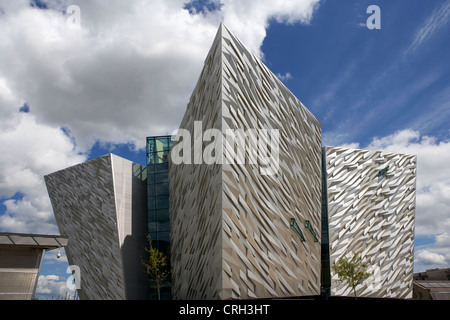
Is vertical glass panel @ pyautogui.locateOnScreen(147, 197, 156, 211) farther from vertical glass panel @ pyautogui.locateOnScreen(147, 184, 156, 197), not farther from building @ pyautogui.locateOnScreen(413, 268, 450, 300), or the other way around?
building @ pyautogui.locateOnScreen(413, 268, 450, 300)

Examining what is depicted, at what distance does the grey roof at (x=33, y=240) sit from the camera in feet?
35.3

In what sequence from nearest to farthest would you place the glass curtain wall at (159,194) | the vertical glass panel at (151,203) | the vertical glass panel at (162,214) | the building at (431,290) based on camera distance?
the glass curtain wall at (159,194), the vertical glass panel at (162,214), the vertical glass panel at (151,203), the building at (431,290)

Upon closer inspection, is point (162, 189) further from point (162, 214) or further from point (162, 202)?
point (162, 214)

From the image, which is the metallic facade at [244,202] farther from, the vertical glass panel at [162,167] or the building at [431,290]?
the building at [431,290]

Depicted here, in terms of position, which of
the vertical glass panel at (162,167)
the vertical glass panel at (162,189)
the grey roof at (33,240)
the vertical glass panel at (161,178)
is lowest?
the grey roof at (33,240)

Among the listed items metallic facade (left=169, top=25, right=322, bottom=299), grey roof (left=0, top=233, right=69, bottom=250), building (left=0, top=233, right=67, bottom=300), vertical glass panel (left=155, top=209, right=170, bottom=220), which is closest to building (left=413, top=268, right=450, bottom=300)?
metallic facade (left=169, top=25, right=322, bottom=299)

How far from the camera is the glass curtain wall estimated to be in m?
27.9

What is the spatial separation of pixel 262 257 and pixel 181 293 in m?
8.97

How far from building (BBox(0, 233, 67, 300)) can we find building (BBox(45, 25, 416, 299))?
6.89 metres

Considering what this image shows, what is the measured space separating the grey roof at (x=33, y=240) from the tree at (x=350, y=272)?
2144 centimetres

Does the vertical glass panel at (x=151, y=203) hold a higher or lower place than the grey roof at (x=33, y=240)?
higher

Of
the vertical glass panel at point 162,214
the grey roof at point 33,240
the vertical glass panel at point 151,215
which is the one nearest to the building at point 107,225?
the vertical glass panel at point 151,215

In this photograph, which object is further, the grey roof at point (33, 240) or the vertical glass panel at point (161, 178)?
the vertical glass panel at point (161, 178)
